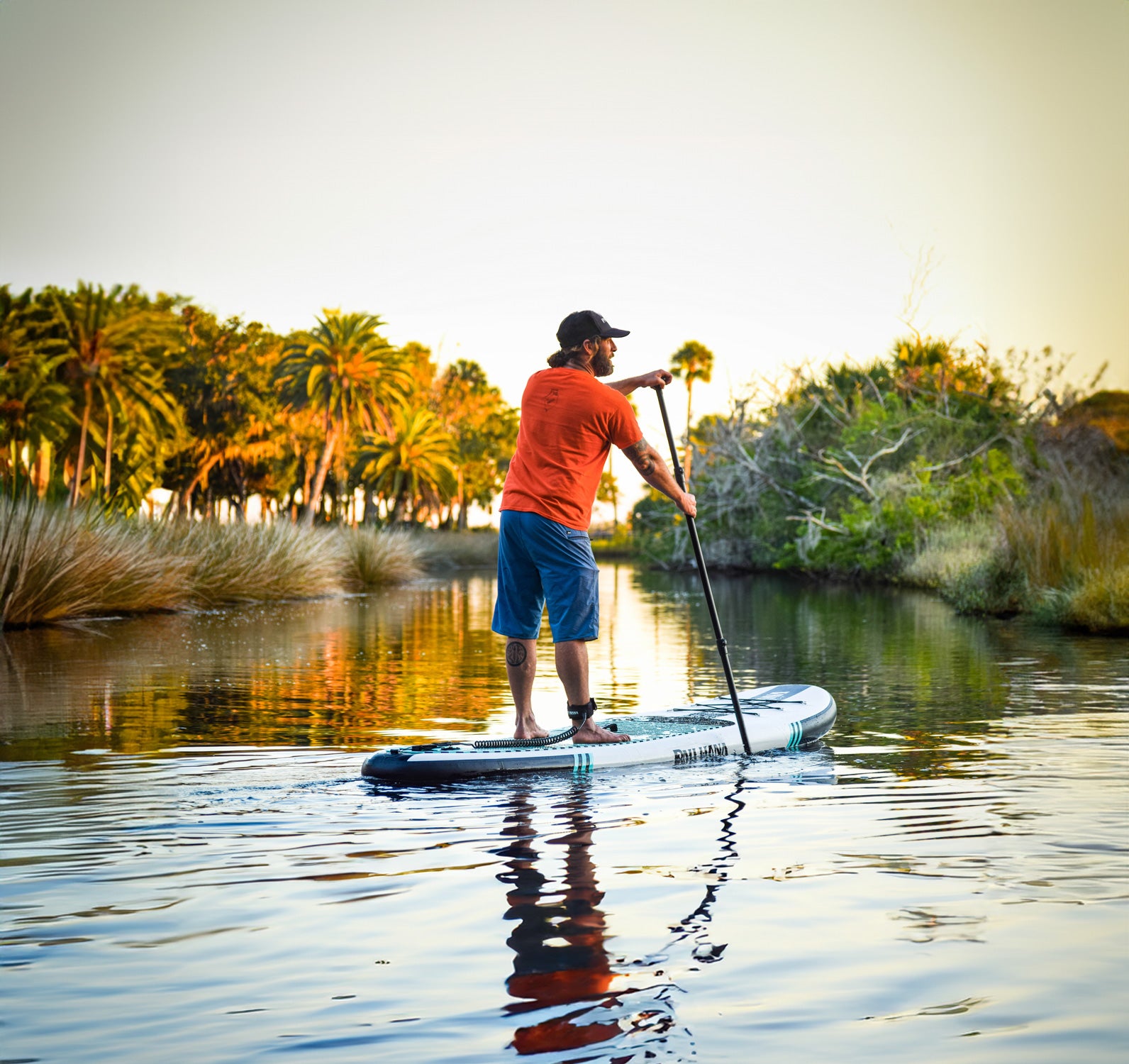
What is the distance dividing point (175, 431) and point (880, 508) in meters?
23.5

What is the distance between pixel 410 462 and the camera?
7288cm

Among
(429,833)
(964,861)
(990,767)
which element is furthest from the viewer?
(990,767)

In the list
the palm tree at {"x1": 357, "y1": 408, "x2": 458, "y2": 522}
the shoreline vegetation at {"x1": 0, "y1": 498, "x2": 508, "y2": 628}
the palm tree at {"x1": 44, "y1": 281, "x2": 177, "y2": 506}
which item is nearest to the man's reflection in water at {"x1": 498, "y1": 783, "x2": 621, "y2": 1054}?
the shoreline vegetation at {"x1": 0, "y1": 498, "x2": 508, "y2": 628}

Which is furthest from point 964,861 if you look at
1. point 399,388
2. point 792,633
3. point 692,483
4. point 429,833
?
point 399,388

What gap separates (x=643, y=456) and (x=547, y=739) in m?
1.78

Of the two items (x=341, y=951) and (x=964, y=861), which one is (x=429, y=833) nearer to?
(x=341, y=951)

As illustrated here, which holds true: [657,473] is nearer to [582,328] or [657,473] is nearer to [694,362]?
[582,328]

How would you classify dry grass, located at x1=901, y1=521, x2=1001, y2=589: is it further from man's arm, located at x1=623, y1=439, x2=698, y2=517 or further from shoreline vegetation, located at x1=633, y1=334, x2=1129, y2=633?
man's arm, located at x1=623, y1=439, x2=698, y2=517

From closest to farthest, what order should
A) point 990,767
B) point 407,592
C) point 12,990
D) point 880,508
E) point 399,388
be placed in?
point 12,990, point 990,767, point 407,592, point 880,508, point 399,388

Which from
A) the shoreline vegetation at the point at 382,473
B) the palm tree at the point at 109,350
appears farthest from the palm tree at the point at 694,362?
the palm tree at the point at 109,350

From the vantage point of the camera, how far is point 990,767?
307 inches

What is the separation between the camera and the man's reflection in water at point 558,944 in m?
3.50

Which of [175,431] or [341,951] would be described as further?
[175,431]

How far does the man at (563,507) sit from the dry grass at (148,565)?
11.7 meters
